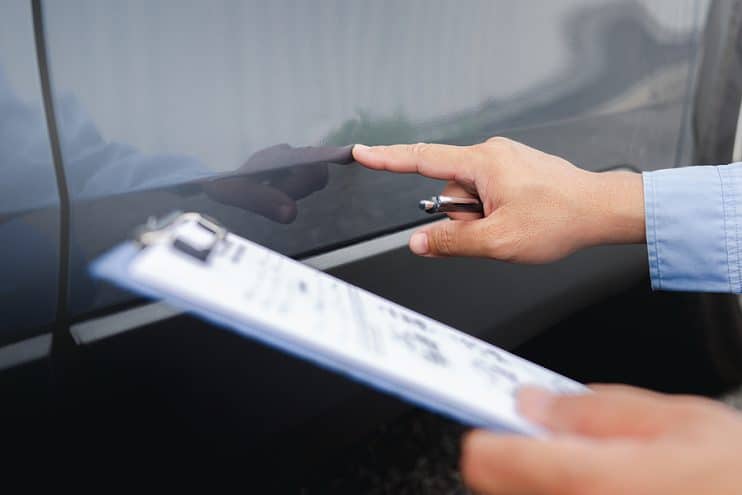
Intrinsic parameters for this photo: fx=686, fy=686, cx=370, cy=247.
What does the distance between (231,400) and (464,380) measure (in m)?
0.51

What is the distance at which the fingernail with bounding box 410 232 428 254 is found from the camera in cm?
104

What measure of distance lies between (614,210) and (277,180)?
53cm

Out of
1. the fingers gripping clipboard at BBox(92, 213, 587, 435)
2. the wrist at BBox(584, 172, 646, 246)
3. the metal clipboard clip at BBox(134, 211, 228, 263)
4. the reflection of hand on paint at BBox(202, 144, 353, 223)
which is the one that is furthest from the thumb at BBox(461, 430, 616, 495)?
the wrist at BBox(584, 172, 646, 246)

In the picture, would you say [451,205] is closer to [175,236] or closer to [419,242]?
[419,242]

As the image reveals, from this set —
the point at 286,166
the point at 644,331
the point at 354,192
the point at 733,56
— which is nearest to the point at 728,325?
the point at 644,331

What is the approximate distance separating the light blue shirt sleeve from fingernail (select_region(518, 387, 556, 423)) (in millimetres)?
623

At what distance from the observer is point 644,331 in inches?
73.5

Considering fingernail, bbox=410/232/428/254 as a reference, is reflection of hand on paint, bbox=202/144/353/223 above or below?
above

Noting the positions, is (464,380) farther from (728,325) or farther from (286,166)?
(728,325)

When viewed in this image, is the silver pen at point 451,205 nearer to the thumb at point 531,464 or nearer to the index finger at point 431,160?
the index finger at point 431,160

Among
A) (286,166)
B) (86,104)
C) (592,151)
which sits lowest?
(592,151)

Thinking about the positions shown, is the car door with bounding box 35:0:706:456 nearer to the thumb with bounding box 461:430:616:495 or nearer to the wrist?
the wrist

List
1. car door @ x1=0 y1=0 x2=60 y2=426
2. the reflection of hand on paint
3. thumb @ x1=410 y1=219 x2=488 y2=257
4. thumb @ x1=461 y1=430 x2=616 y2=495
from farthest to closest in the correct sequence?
thumb @ x1=410 y1=219 x2=488 y2=257 < the reflection of hand on paint < car door @ x1=0 y1=0 x2=60 y2=426 < thumb @ x1=461 y1=430 x2=616 y2=495

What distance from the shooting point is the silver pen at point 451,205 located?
1.04 m
